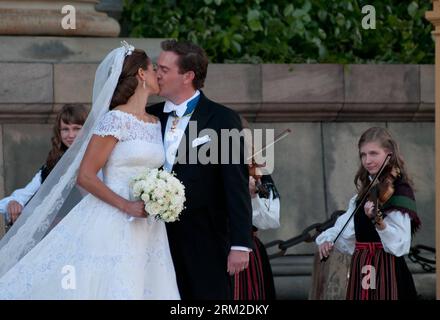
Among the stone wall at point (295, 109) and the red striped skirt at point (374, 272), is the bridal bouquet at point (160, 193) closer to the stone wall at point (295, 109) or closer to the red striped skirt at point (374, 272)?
the red striped skirt at point (374, 272)

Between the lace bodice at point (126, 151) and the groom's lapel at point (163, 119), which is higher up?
the groom's lapel at point (163, 119)

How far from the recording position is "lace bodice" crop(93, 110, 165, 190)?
9.41m

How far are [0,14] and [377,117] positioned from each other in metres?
2.70

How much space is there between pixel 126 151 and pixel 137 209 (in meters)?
0.33

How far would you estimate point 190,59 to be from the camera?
31.9ft

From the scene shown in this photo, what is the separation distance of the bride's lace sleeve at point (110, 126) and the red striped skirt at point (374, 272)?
74.7 inches

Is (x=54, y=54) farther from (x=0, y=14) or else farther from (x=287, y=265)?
(x=287, y=265)

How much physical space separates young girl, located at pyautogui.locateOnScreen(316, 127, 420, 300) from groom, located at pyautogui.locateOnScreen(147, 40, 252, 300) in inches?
40.7

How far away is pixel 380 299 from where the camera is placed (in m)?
10.6

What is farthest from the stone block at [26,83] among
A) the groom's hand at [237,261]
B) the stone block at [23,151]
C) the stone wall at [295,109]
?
the groom's hand at [237,261]

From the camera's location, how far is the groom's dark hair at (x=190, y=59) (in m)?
9.73
